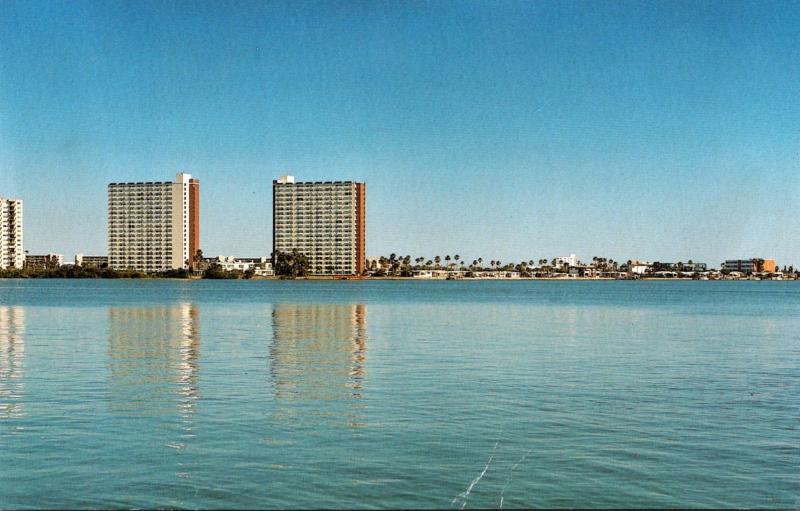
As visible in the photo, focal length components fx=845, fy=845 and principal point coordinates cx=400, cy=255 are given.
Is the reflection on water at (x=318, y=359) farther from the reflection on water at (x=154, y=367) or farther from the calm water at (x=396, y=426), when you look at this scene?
the reflection on water at (x=154, y=367)

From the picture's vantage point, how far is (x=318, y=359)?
4222 centimetres

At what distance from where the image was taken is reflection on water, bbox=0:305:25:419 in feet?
88.1

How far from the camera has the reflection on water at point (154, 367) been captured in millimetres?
27697

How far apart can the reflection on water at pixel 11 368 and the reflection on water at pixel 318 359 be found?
8.58 m

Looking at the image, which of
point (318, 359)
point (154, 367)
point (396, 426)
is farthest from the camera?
point (318, 359)

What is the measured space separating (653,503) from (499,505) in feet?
10.1

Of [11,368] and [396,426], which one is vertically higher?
[11,368]

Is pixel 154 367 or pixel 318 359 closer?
pixel 154 367

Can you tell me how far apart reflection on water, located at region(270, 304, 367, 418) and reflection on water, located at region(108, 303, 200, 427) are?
372 cm

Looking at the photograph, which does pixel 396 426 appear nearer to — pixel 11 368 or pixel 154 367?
pixel 154 367

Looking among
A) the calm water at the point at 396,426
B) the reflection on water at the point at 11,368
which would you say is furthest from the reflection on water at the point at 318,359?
the reflection on water at the point at 11,368

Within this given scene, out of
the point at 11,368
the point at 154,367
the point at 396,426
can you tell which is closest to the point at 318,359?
the point at 154,367

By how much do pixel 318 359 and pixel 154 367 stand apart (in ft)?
26.4

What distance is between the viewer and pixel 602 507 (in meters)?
16.4
